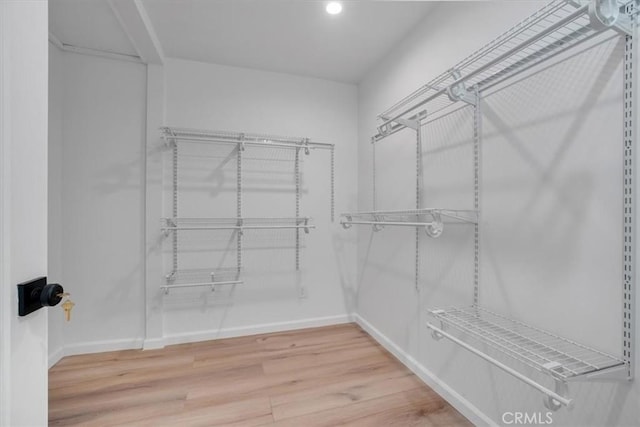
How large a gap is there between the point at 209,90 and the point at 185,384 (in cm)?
237

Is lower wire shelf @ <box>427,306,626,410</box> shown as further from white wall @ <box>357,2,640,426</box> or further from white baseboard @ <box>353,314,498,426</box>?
white baseboard @ <box>353,314,498,426</box>

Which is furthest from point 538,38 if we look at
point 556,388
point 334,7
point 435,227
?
point 334,7

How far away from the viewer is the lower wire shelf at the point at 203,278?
2322 millimetres

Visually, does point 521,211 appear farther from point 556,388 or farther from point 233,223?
point 233,223

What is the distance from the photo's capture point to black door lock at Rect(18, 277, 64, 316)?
0.67 meters

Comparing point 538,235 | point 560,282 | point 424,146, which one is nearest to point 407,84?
point 424,146

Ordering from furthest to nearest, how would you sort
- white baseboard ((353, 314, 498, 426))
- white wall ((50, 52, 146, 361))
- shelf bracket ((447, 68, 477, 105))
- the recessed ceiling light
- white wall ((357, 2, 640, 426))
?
white wall ((50, 52, 146, 361)) → the recessed ceiling light → white baseboard ((353, 314, 498, 426)) → shelf bracket ((447, 68, 477, 105)) → white wall ((357, 2, 640, 426))

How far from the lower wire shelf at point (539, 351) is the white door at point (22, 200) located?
1393 mm

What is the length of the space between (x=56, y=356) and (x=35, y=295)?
2.09 m

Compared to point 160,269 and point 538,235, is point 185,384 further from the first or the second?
point 538,235

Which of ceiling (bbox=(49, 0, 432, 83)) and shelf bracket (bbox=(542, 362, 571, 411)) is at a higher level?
ceiling (bbox=(49, 0, 432, 83))

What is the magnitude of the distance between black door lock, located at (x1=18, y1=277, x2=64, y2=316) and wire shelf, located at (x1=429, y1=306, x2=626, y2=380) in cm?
140

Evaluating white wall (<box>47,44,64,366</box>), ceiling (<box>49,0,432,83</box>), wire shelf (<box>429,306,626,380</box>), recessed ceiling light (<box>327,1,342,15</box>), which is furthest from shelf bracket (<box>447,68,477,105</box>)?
white wall (<box>47,44,64,366</box>)

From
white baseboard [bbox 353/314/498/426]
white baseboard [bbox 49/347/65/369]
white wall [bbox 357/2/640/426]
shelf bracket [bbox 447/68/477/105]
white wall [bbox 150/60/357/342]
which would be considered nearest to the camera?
white wall [bbox 357/2/640/426]
